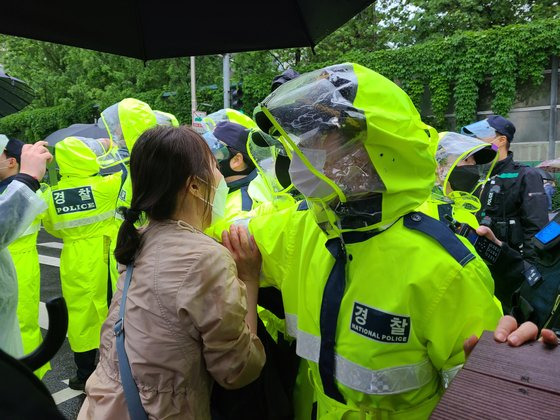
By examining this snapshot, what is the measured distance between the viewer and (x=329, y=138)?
1446 mm

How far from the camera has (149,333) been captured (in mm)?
1408

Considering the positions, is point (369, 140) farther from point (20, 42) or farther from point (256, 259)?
point (20, 42)

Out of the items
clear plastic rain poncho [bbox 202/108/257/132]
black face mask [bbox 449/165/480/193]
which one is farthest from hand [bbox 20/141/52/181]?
black face mask [bbox 449/165/480/193]

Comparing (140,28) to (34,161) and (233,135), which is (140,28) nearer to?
(34,161)

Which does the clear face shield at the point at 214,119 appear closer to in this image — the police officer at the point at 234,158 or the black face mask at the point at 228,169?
the police officer at the point at 234,158

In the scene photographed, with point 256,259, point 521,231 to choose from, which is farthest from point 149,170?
point 521,231

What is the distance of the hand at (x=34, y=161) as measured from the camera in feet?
8.36

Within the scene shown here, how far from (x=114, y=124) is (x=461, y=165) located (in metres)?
2.94

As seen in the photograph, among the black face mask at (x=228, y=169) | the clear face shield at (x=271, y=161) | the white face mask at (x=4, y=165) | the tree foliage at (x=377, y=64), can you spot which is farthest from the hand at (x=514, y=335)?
the tree foliage at (x=377, y=64)

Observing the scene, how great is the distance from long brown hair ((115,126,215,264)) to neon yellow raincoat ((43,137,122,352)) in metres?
2.93

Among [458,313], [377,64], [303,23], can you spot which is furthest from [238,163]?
[377,64]

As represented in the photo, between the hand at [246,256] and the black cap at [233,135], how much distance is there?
1406 mm

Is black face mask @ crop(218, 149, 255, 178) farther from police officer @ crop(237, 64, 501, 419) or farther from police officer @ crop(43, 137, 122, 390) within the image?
police officer @ crop(43, 137, 122, 390)

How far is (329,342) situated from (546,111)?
46.8 feet
